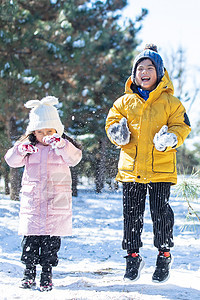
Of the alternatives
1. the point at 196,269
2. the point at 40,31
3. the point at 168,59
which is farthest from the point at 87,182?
the point at 196,269

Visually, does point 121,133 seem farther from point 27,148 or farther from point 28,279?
point 28,279

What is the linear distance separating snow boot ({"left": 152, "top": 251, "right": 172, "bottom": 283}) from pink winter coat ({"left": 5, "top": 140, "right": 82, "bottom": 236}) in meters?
0.74

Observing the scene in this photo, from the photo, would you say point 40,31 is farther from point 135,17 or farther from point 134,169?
point 134,169

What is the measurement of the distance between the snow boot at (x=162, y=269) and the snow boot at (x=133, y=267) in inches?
5.2

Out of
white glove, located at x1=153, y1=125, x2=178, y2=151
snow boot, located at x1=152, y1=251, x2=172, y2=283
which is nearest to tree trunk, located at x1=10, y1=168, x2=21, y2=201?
snow boot, located at x1=152, y1=251, x2=172, y2=283

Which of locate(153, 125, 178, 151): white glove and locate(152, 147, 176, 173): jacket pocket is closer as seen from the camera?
locate(153, 125, 178, 151): white glove

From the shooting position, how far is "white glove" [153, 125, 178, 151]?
2.78 m

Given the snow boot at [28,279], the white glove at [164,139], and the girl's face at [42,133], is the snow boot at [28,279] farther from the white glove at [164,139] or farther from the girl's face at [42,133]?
the white glove at [164,139]

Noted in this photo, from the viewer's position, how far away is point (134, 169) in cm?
297

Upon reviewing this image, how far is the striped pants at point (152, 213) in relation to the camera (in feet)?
9.79

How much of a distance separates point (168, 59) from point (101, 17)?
13.1m

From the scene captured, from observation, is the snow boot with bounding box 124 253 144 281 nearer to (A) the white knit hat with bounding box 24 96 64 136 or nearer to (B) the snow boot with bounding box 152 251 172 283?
(B) the snow boot with bounding box 152 251 172 283

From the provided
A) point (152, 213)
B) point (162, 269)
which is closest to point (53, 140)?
point (152, 213)

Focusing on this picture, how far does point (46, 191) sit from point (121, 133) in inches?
29.0
